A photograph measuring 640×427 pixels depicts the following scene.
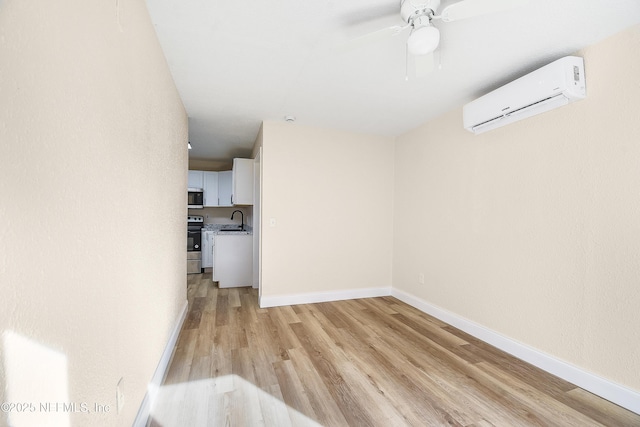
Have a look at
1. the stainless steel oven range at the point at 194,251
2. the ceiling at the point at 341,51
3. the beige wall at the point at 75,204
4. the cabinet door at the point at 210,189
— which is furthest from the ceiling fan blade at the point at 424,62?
the stainless steel oven range at the point at 194,251

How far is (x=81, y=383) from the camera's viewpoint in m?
0.80

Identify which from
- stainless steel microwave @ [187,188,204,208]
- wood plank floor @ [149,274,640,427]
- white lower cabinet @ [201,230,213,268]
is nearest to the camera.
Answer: wood plank floor @ [149,274,640,427]

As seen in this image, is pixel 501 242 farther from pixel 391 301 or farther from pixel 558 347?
pixel 391 301

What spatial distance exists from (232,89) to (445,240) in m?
2.62

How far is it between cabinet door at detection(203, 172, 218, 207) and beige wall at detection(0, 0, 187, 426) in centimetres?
408

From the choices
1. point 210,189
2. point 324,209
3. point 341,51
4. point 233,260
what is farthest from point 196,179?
point 341,51

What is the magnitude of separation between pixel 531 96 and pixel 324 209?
2297mm

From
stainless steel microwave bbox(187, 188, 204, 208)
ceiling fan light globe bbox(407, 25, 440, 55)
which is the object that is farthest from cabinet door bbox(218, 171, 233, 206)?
ceiling fan light globe bbox(407, 25, 440, 55)

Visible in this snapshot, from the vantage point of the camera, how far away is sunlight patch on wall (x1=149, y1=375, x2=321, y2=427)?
1437 millimetres

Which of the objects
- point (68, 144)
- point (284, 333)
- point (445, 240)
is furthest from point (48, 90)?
point (445, 240)

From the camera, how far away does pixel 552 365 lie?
6.15 ft

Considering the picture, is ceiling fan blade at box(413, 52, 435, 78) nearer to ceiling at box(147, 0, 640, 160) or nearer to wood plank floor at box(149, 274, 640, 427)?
ceiling at box(147, 0, 640, 160)

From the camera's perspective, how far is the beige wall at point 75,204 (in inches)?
21.3

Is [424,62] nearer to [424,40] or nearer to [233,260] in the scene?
[424,40]
